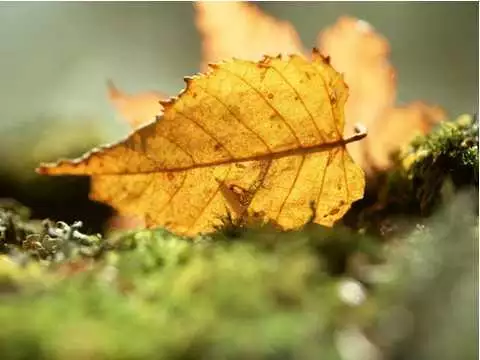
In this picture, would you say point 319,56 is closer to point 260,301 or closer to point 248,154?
point 248,154

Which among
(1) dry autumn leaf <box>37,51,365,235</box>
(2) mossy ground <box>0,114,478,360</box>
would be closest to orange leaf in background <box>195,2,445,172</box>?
(1) dry autumn leaf <box>37,51,365,235</box>

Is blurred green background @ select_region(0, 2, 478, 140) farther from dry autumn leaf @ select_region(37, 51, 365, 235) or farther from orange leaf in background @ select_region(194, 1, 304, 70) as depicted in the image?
dry autumn leaf @ select_region(37, 51, 365, 235)

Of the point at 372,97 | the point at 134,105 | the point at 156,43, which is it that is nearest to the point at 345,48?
the point at 372,97

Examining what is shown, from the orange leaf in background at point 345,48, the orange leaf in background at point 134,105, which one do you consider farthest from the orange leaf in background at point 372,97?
the orange leaf in background at point 134,105

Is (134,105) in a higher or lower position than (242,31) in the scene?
lower

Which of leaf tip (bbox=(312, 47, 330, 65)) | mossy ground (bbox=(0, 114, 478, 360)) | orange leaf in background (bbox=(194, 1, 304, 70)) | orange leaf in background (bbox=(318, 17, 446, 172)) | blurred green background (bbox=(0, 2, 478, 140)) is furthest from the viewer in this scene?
blurred green background (bbox=(0, 2, 478, 140))

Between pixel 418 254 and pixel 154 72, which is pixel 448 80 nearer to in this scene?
pixel 154 72

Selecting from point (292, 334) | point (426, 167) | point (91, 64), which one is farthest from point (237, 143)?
point (91, 64)
